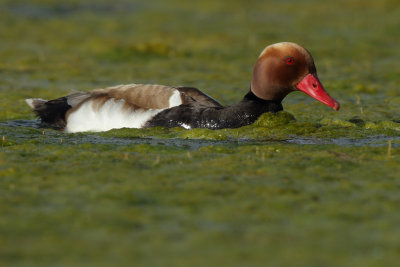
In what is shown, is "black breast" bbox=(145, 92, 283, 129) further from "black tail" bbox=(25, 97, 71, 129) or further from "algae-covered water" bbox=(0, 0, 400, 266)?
"black tail" bbox=(25, 97, 71, 129)

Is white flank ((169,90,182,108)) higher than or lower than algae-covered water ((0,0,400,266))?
higher

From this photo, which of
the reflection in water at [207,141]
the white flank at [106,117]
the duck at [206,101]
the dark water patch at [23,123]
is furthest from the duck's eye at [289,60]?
the dark water patch at [23,123]

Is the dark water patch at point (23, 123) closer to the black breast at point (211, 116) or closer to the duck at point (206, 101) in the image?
the duck at point (206, 101)

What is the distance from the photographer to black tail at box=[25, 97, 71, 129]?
9852mm

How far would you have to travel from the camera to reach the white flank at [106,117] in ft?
30.3

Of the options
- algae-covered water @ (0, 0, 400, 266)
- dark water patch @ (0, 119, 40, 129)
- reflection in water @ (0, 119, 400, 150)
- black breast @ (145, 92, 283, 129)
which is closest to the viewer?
algae-covered water @ (0, 0, 400, 266)

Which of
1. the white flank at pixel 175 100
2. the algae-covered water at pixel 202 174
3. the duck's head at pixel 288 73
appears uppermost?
the duck's head at pixel 288 73

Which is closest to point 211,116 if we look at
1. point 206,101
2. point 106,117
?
point 206,101

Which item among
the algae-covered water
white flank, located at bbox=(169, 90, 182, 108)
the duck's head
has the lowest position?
the algae-covered water

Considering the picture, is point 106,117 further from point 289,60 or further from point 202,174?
point 202,174

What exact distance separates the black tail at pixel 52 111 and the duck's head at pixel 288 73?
2627mm

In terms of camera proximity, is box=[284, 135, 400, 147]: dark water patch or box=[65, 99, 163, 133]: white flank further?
box=[65, 99, 163, 133]: white flank

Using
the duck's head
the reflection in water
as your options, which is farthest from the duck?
the reflection in water

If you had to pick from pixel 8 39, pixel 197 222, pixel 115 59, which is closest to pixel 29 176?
pixel 197 222
